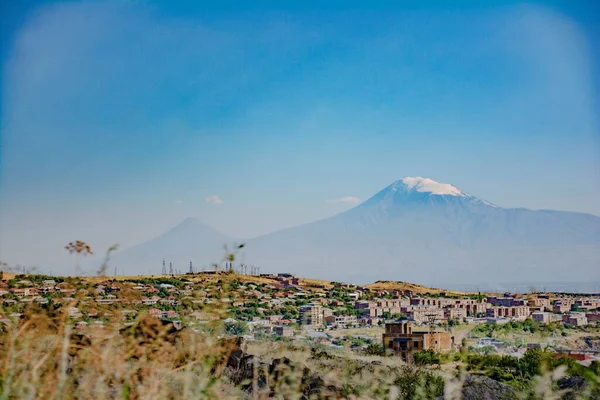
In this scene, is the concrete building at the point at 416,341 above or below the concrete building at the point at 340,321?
above

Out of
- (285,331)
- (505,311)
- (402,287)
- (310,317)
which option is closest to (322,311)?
(285,331)

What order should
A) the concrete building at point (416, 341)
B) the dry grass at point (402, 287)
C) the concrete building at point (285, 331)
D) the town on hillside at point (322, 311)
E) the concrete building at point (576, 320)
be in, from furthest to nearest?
the dry grass at point (402, 287) < the concrete building at point (576, 320) < the concrete building at point (416, 341) < the concrete building at point (285, 331) < the town on hillside at point (322, 311)

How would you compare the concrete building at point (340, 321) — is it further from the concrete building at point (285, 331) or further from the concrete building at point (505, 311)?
the concrete building at point (285, 331)

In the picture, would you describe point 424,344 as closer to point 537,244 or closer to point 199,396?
point 199,396

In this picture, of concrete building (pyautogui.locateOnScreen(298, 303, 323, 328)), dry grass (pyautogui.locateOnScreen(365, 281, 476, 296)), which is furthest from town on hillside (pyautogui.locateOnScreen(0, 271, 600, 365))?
dry grass (pyautogui.locateOnScreen(365, 281, 476, 296))

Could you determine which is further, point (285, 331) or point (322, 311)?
point (322, 311)

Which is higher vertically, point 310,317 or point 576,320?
point 310,317

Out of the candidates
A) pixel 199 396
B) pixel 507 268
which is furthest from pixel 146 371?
pixel 507 268

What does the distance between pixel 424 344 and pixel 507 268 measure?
13600 centimetres

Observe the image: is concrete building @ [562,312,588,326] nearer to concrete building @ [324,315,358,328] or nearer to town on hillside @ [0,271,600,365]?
town on hillside @ [0,271,600,365]

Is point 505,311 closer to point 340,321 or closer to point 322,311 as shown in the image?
point 340,321

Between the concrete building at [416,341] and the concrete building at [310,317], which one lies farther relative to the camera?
the concrete building at [416,341]

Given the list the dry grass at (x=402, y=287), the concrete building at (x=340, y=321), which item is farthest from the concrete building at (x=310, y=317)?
the dry grass at (x=402, y=287)

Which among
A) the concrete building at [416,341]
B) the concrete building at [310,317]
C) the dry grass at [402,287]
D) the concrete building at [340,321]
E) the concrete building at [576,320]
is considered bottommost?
the concrete building at [340,321]
